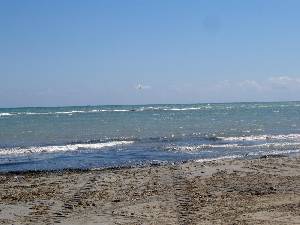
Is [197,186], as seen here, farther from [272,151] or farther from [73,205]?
[272,151]

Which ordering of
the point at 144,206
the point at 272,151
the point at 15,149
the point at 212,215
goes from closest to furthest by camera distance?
the point at 212,215, the point at 144,206, the point at 272,151, the point at 15,149

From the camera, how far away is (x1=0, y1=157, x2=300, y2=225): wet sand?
9680mm

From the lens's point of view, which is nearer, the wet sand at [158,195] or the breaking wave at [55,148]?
the wet sand at [158,195]

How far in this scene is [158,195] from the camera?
39.3 feet

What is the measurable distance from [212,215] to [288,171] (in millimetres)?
6820

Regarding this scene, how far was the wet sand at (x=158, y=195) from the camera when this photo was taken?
9680 millimetres

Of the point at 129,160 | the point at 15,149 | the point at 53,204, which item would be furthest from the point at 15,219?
the point at 15,149

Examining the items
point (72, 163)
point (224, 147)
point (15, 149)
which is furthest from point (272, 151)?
point (15, 149)

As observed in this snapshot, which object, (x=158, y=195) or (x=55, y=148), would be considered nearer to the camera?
(x=158, y=195)

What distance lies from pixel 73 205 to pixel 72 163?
8.67m

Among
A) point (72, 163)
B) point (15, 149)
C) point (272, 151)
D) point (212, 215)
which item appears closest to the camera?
point (212, 215)

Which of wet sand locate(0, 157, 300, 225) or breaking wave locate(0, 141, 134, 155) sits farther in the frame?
breaking wave locate(0, 141, 134, 155)

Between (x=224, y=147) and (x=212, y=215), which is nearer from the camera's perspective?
(x=212, y=215)

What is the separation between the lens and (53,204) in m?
11.3
